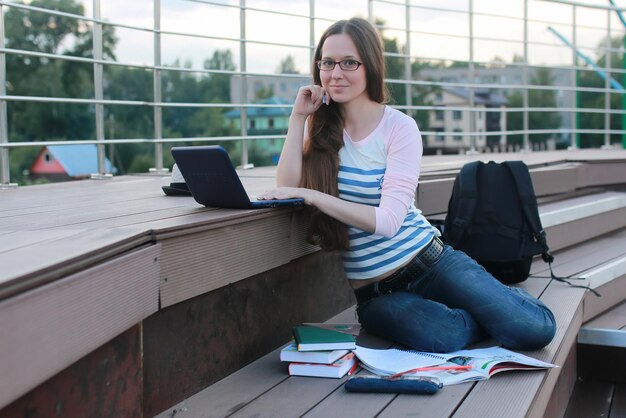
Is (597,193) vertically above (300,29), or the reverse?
(300,29)

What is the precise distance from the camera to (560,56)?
8117mm

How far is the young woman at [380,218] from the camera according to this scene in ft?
7.61

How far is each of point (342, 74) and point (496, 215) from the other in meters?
1.09

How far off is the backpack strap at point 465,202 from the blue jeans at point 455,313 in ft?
2.33

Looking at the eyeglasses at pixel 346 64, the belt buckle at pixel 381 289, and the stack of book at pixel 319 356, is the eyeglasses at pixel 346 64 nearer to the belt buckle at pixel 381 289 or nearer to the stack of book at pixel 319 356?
the belt buckle at pixel 381 289

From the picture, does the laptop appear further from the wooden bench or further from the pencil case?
the pencil case

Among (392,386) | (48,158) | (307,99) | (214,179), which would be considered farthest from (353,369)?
(48,158)

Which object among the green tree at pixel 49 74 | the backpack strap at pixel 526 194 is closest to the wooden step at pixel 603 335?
the backpack strap at pixel 526 194

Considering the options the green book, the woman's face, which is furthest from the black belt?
the woman's face

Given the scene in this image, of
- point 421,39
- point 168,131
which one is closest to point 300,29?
point 421,39

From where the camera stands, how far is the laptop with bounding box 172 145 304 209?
6.81ft

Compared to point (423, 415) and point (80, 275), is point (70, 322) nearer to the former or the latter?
point (80, 275)

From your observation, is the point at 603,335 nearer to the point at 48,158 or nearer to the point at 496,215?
the point at 496,215

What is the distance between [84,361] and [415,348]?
106cm
